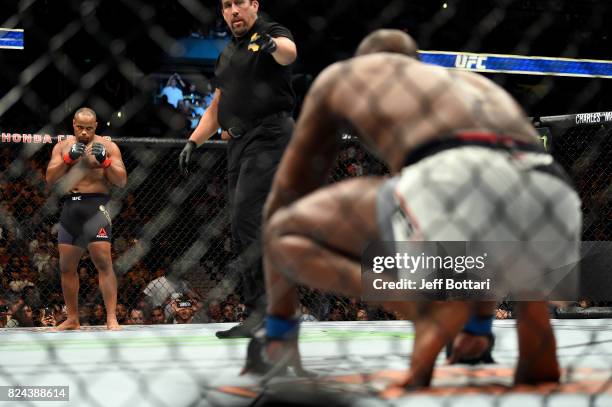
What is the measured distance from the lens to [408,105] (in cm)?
128

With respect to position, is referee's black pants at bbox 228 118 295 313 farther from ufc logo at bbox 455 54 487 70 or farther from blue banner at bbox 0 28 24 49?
blue banner at bbox 0 28 24 49

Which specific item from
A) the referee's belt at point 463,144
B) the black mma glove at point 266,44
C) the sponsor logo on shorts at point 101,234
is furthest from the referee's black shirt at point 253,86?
the sponsor logo on shorts at point 101,234

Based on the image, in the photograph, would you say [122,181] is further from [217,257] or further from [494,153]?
[494,153]

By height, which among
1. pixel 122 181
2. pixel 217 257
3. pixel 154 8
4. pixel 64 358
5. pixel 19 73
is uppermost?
pixel 154 8

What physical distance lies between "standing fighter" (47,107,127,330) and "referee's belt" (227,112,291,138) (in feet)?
4.20

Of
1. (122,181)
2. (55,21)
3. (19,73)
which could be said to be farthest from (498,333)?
(19,73)

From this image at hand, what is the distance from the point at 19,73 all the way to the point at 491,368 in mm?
5304

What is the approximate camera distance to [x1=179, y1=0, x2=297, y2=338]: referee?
2.14 metres

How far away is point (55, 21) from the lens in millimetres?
5535

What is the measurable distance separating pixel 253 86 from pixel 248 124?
11 centimetres

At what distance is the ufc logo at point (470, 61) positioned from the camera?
407 cm

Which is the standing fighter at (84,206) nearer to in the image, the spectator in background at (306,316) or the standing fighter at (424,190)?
the spectator in background at (306,316)

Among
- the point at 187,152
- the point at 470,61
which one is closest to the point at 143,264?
the point at 470,61

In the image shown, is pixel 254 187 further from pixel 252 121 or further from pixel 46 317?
pixel 46 317
